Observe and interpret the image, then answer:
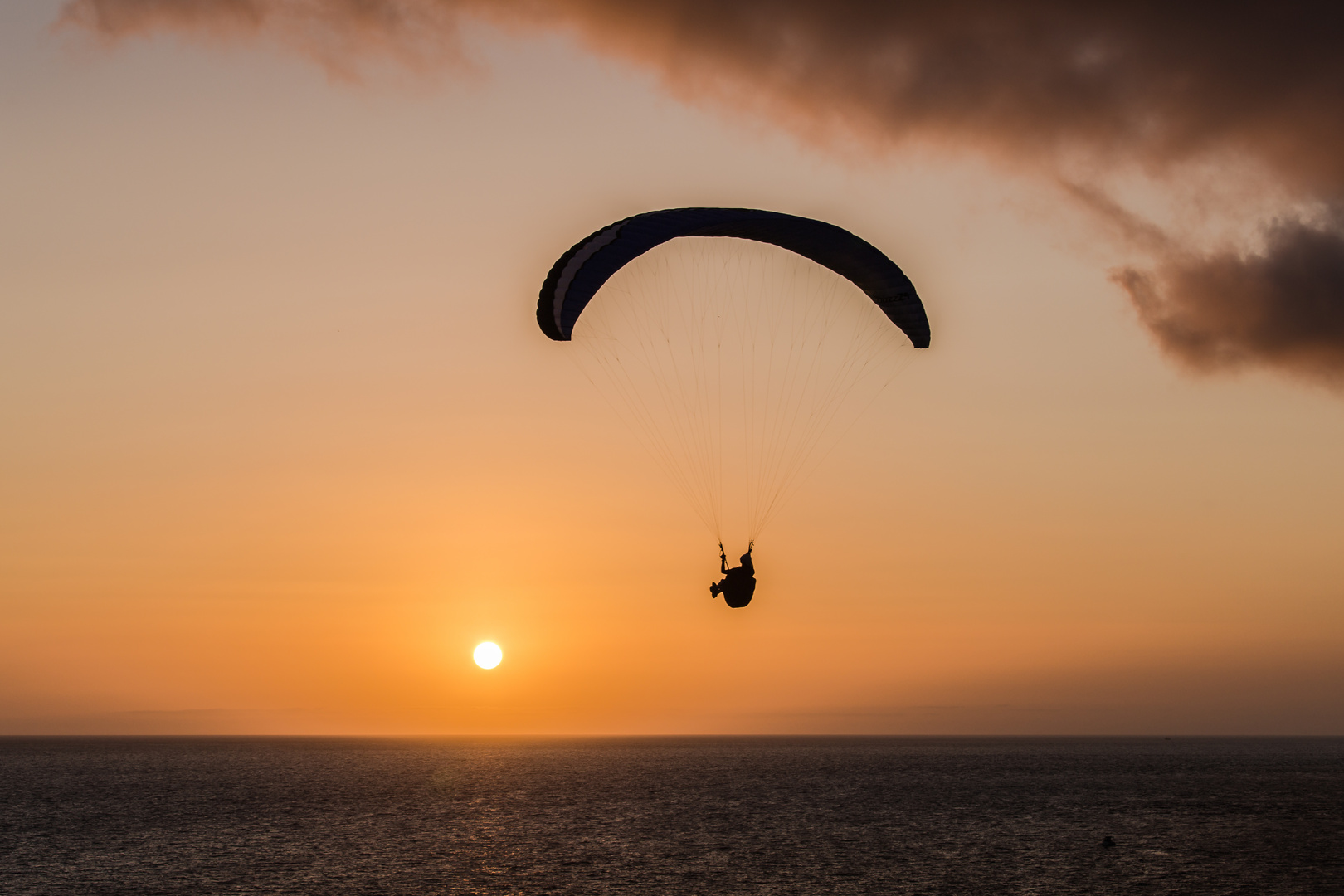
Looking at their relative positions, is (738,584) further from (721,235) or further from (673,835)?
(673,835)

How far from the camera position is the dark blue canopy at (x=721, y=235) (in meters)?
25.2

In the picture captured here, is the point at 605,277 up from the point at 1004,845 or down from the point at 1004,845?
up

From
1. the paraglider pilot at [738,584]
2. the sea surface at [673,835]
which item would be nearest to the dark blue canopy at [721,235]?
the paraglider pilot at [738,584]

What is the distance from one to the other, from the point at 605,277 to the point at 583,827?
44.9 meters

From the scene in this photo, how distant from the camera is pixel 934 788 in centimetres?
10119

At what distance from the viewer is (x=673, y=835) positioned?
57.2 m

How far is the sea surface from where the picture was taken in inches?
1683

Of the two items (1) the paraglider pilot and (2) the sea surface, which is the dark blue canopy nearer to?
(1) the paraglider pilot

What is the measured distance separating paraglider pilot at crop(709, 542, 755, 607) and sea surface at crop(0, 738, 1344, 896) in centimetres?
1872

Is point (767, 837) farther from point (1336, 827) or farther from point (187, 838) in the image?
point (1336, 827)

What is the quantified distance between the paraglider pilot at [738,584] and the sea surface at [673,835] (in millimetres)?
18716

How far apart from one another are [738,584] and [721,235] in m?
8.55

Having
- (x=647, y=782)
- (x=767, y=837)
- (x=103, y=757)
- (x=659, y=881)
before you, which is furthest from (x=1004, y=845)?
(x=103, y=757)

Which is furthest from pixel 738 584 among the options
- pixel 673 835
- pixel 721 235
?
pixel 673 835
